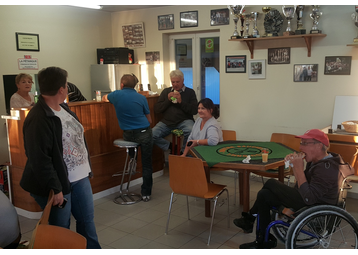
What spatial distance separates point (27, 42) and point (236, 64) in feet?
9.92

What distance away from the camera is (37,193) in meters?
2.27

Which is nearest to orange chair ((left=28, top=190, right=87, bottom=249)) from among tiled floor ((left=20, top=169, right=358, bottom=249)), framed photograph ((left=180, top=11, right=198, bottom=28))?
tiled floor ((left=20, top=169, right=358, bottom=249))

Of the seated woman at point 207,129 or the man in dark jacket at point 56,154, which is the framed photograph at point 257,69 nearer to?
the seated woman at point 207,129

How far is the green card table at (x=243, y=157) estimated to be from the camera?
3.26 metres

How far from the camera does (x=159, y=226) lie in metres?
3.74

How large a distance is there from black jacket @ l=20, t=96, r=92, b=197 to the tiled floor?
131 centimetres

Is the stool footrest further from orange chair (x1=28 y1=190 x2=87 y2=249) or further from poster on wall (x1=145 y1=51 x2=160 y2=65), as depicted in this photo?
orange chair (x1=28 y1=190 x2=87 y2=249)

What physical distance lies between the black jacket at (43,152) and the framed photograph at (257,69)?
348 centimetres

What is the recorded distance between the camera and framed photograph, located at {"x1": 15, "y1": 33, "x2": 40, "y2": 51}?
17.2ft

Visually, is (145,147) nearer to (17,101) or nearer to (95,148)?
(95,148)

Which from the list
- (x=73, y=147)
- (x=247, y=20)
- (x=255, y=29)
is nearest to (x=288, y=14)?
(x=255, y=29)

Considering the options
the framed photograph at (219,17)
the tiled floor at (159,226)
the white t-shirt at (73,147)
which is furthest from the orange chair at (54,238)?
the framed photograph at (219,17)

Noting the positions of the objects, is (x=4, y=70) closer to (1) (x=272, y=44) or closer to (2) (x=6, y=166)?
(2) (x=6, y=166)

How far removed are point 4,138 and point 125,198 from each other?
2.05 metres
